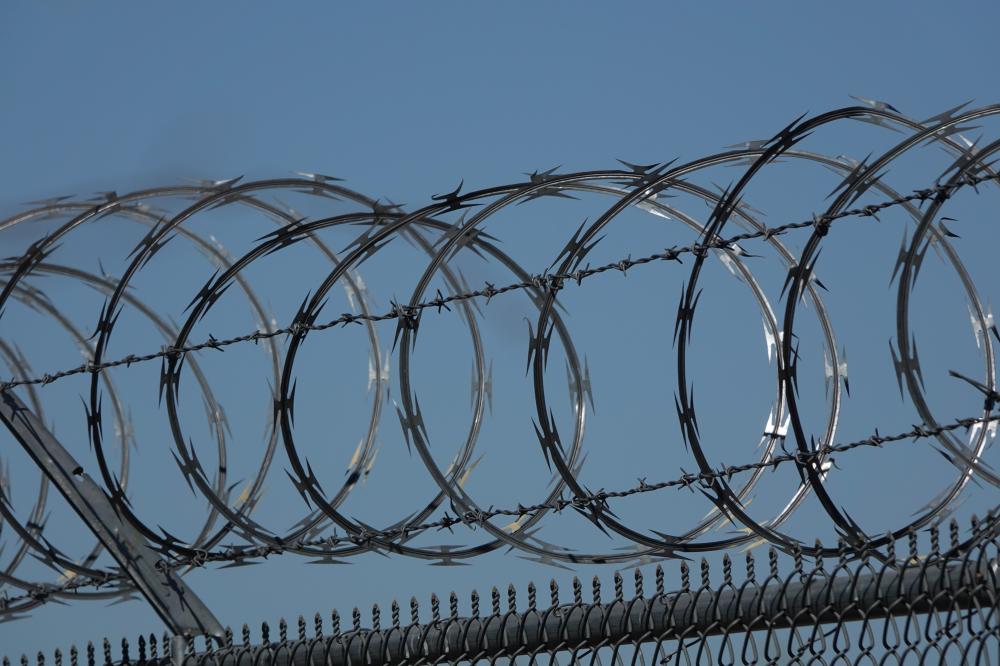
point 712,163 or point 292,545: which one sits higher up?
point 712,163

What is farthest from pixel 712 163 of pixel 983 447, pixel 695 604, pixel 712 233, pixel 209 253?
pixel 209 253

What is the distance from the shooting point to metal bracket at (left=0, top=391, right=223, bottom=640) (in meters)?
6.18

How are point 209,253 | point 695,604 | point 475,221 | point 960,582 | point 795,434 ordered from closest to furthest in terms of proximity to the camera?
1. point 960,582
2. point 695,604
3. point 795,434
4. point 475,221
5. point 209,253

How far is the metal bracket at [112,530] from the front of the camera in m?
6.18

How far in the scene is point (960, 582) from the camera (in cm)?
427

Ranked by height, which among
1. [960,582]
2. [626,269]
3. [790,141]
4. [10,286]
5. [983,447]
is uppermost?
[10,286]

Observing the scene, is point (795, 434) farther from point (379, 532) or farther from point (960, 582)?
point (379, 532)

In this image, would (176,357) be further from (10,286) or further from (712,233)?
(712,233)

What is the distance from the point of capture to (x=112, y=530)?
21.5ft

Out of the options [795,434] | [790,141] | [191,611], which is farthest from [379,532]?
[790,141]

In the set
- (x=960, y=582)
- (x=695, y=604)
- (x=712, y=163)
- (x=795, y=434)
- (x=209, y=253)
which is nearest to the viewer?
(x=960, y=582)

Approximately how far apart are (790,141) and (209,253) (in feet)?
12.0

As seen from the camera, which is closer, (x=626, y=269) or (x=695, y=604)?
(x=695, y=604)

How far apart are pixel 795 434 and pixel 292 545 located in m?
2.44
